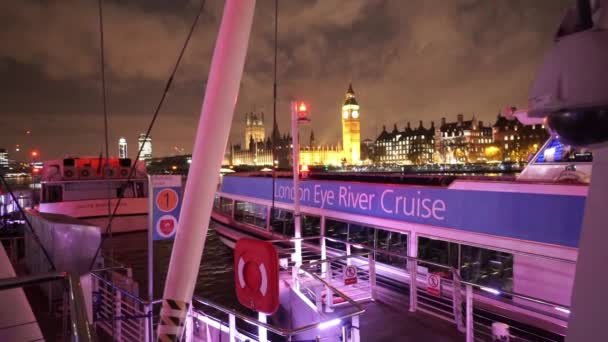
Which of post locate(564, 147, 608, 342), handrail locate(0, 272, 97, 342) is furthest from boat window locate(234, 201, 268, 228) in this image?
post locate(564, 147, 608, 342)

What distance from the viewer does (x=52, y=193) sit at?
74.9 feet

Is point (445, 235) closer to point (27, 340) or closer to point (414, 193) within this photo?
point (414, 193)

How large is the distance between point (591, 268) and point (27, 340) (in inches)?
227

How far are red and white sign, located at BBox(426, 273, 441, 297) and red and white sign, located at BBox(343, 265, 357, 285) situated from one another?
1.59m

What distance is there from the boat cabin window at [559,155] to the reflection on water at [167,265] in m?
11.7

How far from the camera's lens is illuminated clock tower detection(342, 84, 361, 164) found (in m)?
150

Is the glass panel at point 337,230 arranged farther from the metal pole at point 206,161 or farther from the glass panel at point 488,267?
the metal pole at point 206,161

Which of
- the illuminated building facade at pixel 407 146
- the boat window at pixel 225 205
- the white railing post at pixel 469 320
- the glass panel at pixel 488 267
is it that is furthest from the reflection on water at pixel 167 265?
the illuminated building facade at pixel 407 146

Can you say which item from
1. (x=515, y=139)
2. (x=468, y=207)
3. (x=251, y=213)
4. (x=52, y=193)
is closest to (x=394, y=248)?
(x=468, y=207)

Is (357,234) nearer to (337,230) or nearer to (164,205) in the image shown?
(337,230)

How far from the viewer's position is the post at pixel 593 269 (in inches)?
96.7

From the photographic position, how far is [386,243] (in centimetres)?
1085

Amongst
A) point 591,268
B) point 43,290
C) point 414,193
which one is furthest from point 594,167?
point 43,290

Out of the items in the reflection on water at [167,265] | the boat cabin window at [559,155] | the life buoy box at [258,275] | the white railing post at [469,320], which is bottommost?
the reflection on water at [167,265]
